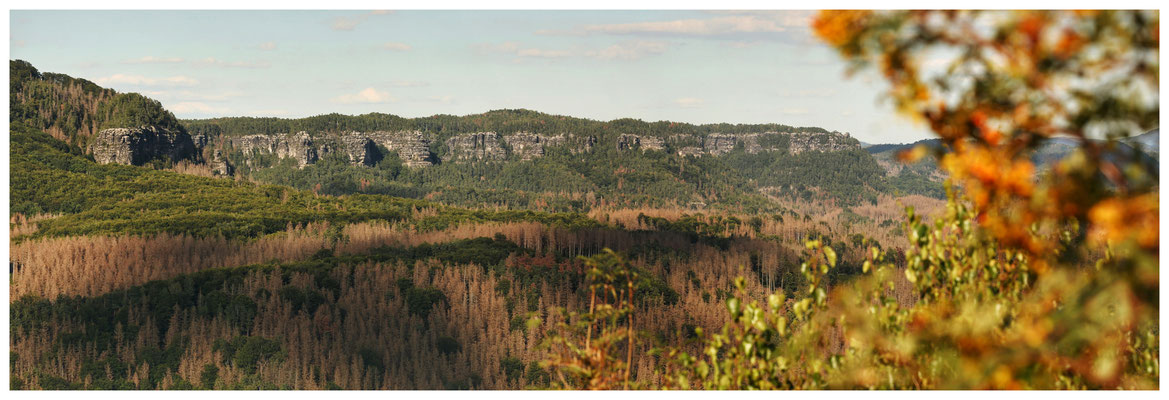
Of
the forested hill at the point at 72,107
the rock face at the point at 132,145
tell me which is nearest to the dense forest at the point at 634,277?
the forested hill at the point at 72,107

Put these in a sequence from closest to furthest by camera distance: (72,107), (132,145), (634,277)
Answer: (634,277)
(132,145)
(72,107)

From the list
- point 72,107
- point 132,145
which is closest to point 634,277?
point 132,145

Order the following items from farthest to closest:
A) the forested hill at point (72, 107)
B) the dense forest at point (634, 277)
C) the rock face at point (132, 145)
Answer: the forested hill at point (72, 107) → the rock face at point (132, 145) → the dense forest at point (634, 277)

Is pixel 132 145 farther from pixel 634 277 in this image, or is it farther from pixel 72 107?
pixel 634 277

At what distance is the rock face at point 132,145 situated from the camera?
172m

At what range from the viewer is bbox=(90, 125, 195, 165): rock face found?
171500 millimetres

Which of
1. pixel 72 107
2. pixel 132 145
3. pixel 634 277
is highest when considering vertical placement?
pixel 72 107

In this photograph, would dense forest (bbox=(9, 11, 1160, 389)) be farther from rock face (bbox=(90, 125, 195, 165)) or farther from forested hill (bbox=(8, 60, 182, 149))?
rock face (bbox=(90, 125, 195, 165))

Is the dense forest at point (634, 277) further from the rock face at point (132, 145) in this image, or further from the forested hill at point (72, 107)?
the rock face at point (132, 145)

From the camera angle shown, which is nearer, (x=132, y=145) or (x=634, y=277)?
(x=634, y=277)

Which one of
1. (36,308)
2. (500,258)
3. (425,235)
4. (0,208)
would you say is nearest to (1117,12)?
(0,208)

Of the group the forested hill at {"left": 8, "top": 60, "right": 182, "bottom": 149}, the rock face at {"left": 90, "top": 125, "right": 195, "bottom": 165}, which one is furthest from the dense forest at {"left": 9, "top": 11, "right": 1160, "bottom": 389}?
the rock face at {"left": 90, "top": 125, "right": 195, "bottom": 165}

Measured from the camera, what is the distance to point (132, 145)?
573 feet

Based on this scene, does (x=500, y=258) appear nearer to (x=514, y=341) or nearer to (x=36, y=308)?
(x=514, y=341)
